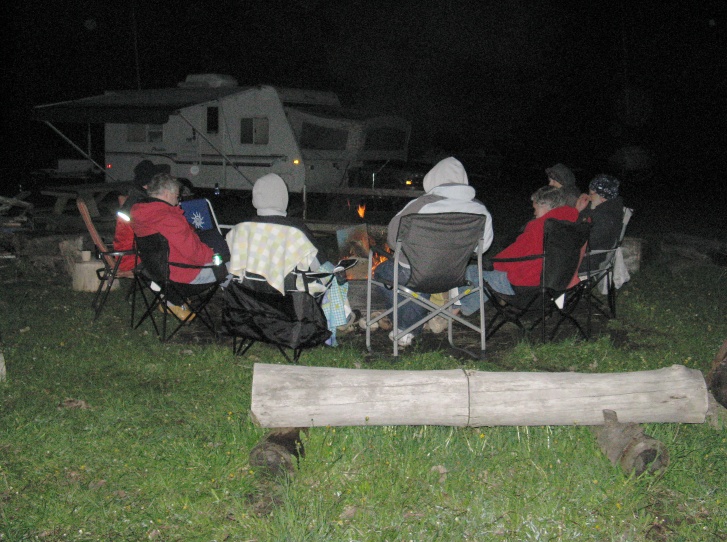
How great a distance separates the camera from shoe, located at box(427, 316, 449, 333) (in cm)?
552

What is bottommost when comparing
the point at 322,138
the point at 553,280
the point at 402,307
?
the point at 402,307

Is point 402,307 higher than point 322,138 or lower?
lower

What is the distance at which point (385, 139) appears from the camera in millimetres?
14469

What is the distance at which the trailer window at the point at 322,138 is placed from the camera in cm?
1320

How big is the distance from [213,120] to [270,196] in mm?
9404

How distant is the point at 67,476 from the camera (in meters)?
3.24

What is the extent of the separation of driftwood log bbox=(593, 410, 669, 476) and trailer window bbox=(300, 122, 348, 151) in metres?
10.4

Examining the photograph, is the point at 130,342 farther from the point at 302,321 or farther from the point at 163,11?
the point at 163,11

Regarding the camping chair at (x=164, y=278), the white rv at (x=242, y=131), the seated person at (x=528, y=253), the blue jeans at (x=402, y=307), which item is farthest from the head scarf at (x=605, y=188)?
the white rv at (x=242, y=131)

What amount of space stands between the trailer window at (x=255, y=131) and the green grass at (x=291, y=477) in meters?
9.01

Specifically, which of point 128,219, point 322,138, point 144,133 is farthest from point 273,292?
point 144,133

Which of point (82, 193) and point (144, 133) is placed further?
point (144, 133)

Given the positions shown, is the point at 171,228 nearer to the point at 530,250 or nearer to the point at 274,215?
the point at 274,215

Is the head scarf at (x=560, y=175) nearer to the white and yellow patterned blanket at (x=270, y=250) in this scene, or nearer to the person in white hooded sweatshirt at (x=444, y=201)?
the person in white hooded sweatshirt at (x=444, y=201)
